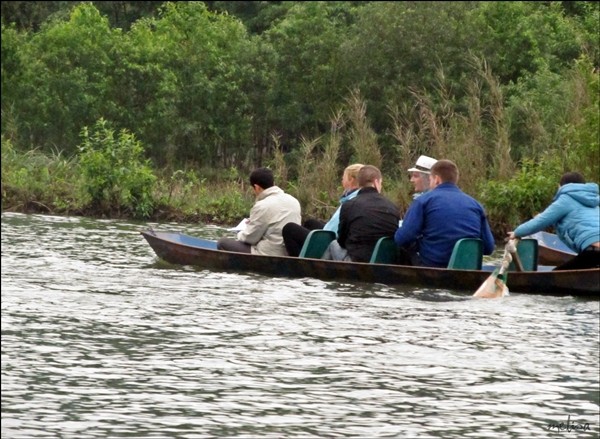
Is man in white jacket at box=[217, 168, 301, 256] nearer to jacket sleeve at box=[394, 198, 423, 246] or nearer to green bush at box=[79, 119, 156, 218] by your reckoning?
jacket sleeve at box=[394, 198, 423, 246]

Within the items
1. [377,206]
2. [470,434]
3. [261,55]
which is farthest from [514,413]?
[261,55]

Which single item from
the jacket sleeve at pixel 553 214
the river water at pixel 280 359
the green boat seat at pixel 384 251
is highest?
the jacket sleeve at pixel 553 214

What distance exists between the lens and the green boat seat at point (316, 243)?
1573 centimetres

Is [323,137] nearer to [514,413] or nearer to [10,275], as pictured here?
[10,275]

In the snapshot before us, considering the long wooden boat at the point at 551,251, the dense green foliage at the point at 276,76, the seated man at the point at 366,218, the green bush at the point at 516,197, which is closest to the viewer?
the seated man at the point at 366,218

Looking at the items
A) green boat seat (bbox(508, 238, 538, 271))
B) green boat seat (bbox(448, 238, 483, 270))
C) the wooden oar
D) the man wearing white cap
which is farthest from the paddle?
the man wearing white cap

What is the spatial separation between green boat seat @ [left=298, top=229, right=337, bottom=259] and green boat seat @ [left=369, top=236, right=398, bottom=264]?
574mm

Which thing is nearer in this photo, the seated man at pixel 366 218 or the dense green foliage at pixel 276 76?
the seated man at pixel 366 218

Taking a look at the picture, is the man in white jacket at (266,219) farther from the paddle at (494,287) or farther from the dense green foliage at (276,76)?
the dense green foliage at (276,76)

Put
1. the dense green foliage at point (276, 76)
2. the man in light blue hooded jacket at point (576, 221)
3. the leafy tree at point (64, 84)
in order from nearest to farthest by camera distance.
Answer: the man in light blue hooded jacket at point (576, 221) → the dense green foliage at point (276, 76) → the leafy tree at point (64, 84)

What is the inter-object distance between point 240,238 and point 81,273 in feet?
6.56

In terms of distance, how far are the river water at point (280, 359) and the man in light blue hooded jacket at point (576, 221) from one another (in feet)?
2.57

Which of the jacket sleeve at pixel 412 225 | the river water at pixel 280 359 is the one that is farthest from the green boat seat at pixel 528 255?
the jacket sleeve at pixel 412 225

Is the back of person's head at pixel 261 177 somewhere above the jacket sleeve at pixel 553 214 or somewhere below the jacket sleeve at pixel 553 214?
above
